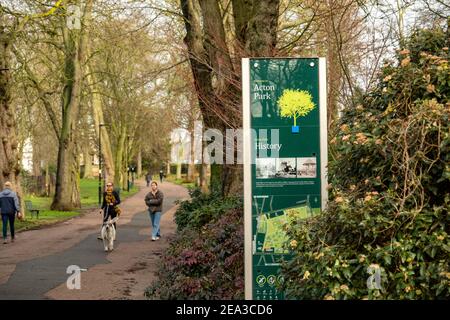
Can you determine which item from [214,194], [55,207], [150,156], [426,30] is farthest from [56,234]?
[150,156]

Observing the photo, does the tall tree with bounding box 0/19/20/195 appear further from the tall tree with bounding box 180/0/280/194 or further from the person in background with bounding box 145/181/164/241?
the tall tree with bounding box 180/0/280/194

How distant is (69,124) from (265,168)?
29642 millimetres

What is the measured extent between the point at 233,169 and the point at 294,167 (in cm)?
774

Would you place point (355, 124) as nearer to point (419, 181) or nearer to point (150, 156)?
point (419, 181)

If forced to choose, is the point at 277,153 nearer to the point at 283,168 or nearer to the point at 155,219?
the point at 283,168

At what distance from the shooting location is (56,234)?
23.6m

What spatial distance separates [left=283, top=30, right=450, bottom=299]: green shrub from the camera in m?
4.71

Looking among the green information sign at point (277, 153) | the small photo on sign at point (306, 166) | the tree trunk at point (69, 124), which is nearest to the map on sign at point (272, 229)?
the green information sign at point (277, 153)

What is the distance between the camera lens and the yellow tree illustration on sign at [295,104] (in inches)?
290

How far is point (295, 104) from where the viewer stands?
738 centimetres

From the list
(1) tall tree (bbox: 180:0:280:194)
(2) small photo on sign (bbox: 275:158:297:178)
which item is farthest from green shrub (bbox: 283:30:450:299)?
(1) tall tree (bbox: 180:0:280:194)

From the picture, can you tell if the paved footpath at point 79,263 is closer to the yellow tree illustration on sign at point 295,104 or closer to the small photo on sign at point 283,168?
the small photo on sign at point 283,168

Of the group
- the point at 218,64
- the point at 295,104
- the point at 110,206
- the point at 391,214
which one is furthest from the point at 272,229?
the point at 110,206

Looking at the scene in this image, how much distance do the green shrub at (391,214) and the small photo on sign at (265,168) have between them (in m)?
1.59
